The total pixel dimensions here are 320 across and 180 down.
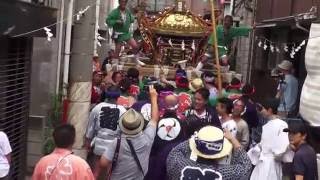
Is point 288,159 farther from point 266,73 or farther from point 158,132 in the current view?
point 266,73

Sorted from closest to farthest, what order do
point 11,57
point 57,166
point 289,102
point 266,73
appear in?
point 57,166, point 11,57, point 289,102, point 266,73

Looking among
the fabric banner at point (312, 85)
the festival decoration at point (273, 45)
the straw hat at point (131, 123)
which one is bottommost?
the straw hat at point (131, 123)

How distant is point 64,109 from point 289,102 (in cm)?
437

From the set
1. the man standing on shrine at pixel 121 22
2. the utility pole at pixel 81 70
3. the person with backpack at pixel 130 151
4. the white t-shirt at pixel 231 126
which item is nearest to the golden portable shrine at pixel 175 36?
the man standing on shrine at pixel 121 22

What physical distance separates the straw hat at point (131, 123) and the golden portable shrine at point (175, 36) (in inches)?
388

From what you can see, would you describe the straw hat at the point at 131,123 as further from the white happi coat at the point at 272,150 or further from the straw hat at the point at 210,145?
the white happi coat at the point at 272,150

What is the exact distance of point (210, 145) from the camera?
15.6 feet

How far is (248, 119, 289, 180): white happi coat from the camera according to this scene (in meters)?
7.46

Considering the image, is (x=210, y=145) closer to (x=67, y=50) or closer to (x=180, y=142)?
(x=180, y=142)

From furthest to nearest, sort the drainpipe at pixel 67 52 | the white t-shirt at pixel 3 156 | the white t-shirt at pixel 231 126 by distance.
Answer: the drainpipe at pixel 67 52, the white t-shirt at pixel 231 126, the white t-shirt at pixel 3 156

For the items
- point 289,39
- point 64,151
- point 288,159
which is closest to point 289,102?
point 289,39

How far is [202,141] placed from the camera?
15.7 feet

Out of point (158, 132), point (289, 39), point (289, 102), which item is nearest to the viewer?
point (158, 132)

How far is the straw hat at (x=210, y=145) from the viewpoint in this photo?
15.6 feet
